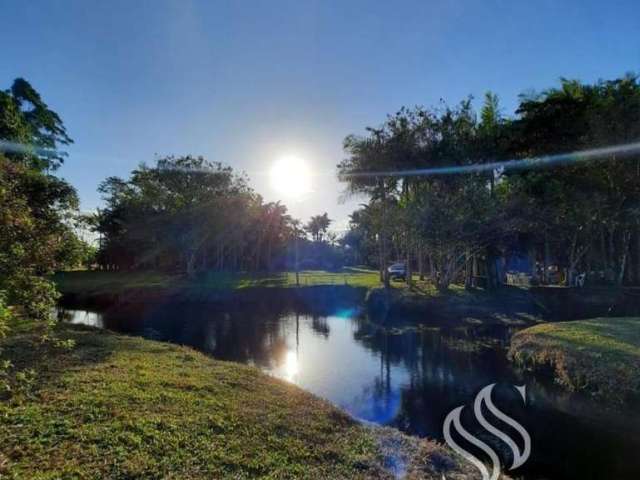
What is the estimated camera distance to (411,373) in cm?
1153

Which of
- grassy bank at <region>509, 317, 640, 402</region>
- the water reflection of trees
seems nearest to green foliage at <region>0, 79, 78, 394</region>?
the water reflection of trees

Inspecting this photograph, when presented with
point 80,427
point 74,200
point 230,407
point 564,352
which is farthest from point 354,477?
point 74,200

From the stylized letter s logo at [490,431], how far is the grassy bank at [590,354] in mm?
1467

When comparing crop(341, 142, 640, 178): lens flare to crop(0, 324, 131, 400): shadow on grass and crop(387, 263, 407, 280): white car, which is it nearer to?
crop(387, 263, 407, 280): white car

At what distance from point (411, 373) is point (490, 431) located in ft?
13.6

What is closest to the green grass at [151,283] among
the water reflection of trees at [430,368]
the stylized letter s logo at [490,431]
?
the water reflection of trees at [430,368]

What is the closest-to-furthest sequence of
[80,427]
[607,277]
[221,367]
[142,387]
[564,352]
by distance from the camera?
[80,427]
[142,387]
[221,367]
[564,352]
[607,277]

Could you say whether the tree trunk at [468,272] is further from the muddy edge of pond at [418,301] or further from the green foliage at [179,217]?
the green foliage at [179,217]

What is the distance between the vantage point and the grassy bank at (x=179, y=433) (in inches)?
165

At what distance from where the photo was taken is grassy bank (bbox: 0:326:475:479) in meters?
4.19

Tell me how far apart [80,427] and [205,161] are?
112 feet

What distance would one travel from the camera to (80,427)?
4.82 meters

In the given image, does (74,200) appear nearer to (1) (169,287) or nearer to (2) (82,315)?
(2) (82,315)

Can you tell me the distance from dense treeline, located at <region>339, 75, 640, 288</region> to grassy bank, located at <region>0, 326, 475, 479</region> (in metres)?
18.9
